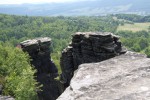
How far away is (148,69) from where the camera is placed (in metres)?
28.9

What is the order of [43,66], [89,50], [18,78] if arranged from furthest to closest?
[43,66], [18,78], [89,50]

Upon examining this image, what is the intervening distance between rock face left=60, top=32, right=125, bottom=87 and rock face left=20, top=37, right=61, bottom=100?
1687cm

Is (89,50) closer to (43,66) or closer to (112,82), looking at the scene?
(43,66)

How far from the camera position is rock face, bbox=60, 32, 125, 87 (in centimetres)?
5356

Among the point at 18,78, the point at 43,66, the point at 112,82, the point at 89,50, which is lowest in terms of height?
the point at 43,66

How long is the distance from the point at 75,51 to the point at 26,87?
11.3 metres

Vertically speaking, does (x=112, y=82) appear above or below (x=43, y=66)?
above

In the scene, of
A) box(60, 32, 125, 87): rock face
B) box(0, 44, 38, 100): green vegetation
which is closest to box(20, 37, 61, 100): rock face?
box(0, 44, 38, 100): green vegetation

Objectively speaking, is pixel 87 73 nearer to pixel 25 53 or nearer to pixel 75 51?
pixel 75 51

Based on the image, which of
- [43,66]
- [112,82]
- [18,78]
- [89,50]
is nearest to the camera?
[112,82]

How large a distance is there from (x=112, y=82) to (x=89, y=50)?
29998 mm

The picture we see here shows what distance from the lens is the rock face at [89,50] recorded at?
2109 inches

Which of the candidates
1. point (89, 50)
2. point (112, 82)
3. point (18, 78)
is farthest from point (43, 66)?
point (112, 82)

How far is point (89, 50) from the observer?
56719 mm
